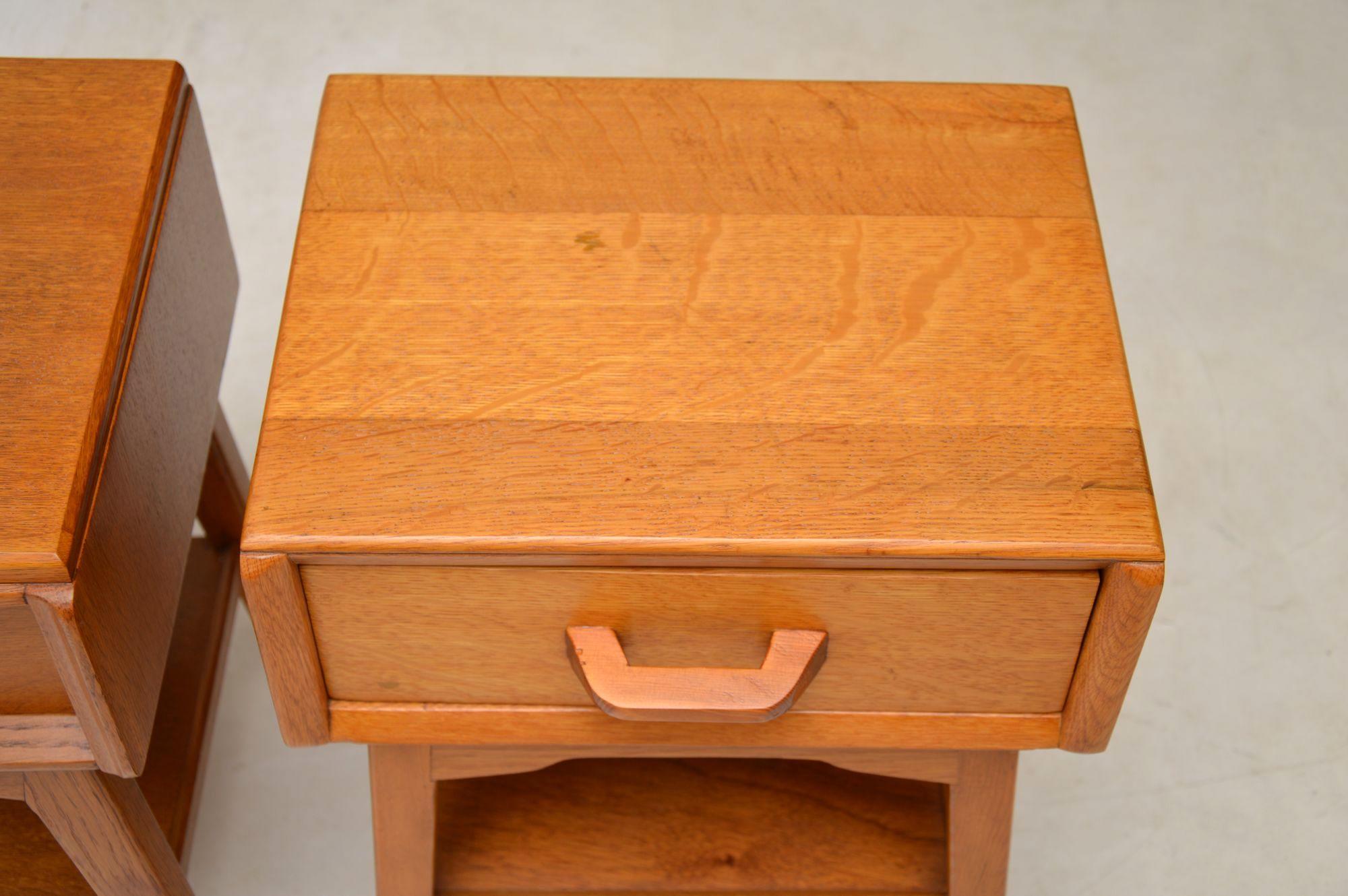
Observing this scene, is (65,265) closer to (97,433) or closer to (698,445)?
(97,433)

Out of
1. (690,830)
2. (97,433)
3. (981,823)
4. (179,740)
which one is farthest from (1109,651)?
(179,740)

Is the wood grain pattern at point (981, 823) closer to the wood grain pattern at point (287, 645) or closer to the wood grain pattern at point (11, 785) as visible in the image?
the wood grain pattern at point (287, 645)

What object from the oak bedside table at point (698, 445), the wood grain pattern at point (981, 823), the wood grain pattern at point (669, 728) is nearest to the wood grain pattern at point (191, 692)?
the oak bedside table at point (698, 445)

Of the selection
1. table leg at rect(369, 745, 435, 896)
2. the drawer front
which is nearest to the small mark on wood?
the drawer front

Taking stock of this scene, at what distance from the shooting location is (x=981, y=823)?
106 cm

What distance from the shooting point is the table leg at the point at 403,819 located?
1.03 m

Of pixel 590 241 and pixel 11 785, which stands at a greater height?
pixel 590 241

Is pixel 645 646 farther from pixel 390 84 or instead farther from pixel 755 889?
pixel 390 84

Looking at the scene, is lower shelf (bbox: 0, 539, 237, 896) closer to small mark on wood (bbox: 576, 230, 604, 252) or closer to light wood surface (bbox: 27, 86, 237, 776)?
light wood surface (bbox: 27, 86, 237, 776)

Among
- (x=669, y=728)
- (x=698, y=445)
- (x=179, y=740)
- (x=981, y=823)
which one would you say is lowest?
(x=179, y=740)

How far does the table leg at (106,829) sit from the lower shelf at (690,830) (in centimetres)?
21

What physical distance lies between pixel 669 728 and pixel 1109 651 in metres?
0.27

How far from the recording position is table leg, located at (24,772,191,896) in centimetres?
97

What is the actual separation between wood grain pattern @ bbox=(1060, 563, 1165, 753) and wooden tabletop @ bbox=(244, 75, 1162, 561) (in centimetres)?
2
